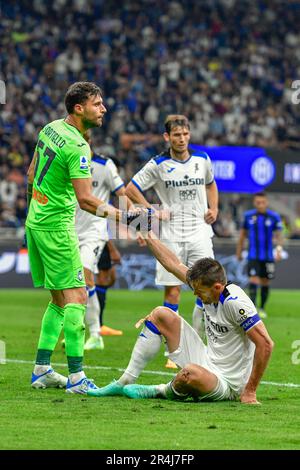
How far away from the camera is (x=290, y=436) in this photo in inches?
250

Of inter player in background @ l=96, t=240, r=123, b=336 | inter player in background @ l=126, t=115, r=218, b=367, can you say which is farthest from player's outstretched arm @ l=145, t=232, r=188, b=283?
inter player in background @ l=96, t=240, r=123, b=336

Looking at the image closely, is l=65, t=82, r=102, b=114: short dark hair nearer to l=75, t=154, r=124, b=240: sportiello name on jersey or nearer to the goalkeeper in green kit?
the goalkeeper in green kit

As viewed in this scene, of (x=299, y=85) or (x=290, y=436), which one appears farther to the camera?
(x=299, y=85)

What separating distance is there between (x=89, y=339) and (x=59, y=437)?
611cm

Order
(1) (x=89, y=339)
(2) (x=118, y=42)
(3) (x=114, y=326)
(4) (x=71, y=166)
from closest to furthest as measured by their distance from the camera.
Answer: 1. (4) (x=71, y=166)
2. (1) (x=89, y=339)
3. (3) (x=114, y=326)
4. (2) (x=118, y=42)

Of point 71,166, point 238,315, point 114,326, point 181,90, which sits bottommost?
point 114,326

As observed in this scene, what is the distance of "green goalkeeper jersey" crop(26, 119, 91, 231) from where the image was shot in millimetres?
8188

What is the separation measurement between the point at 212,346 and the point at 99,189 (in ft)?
15.9

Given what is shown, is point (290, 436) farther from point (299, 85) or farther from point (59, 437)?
point (299, 85)

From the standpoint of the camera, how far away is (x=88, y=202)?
802 cm

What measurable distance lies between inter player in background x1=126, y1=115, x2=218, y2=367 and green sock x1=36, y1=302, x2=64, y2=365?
2.27 meters

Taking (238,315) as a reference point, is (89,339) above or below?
below

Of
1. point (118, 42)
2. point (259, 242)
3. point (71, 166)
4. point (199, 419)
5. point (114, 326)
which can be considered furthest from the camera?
point (118, 42)

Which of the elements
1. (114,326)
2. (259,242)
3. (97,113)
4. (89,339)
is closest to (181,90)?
(259,242)
